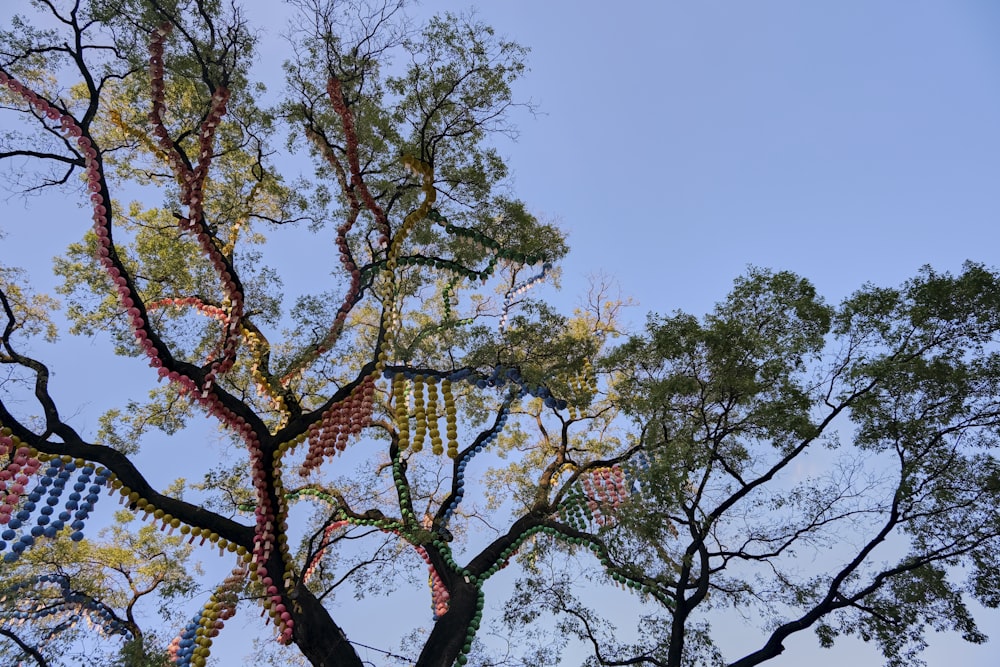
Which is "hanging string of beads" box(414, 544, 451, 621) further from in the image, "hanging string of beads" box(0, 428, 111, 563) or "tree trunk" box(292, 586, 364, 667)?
"hanging string of beads" box(0, 428, 111, 563)

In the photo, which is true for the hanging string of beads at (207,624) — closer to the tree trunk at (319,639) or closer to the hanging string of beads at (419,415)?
the tree trunk at (319,639)

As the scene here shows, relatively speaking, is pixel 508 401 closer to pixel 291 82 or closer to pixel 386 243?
pixel 386 243

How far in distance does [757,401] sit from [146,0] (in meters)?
7.19

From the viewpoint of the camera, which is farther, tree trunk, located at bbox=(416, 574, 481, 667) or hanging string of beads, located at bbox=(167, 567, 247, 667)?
tree trunk, located at bbox=(416, 574, 481, 667)

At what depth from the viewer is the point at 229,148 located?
8.43 meters

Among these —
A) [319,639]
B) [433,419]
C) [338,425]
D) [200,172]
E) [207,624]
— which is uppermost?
[200,172]

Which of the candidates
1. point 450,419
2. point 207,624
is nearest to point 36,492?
point 207,624

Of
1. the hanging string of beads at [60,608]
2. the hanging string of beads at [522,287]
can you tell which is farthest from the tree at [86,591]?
the hanging string of beads at [522,287]

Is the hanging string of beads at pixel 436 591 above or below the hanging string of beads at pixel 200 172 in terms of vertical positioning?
below

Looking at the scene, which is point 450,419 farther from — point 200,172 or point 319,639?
point 200,172

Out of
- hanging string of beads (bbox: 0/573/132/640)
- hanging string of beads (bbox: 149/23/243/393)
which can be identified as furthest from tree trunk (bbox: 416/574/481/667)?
hanging string of beads (bbox: 0/573/132/640)

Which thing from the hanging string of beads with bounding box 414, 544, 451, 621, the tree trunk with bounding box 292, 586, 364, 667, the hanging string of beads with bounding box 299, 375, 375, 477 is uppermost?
the hanging string of beads with bounding box 299, 375, 375, 477

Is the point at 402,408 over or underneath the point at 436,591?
over

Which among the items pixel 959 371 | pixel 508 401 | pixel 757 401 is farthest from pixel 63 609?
pixel 959 371
